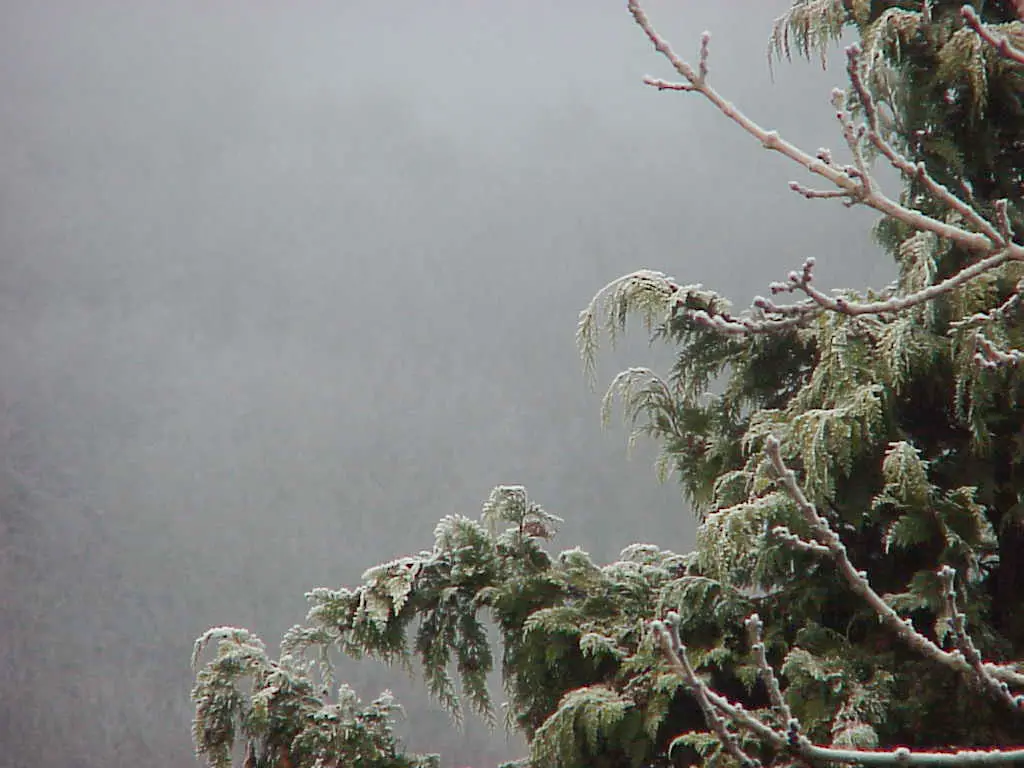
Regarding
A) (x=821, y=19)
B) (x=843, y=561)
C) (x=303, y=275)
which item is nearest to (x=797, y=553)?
(x=843, y=561)

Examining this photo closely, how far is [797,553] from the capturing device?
130 cm

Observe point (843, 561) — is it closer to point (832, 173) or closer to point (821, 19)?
point (832, 173)

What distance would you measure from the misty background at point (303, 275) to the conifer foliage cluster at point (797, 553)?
1.76 metres

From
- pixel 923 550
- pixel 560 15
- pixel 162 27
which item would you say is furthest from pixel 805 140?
pixel 923 550

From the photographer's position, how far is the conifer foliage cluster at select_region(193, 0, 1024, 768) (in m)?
1.15

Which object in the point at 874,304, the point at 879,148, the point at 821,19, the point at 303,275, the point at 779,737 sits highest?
the point at 303,275

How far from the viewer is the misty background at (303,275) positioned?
3021 millimetres

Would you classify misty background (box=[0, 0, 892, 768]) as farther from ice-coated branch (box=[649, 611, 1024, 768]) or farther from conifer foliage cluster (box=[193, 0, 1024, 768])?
ice-coated branch (box=[649, 611, 1024, 768])

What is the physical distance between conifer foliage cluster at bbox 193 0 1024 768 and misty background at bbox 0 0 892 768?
1.76 m

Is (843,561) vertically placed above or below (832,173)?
below

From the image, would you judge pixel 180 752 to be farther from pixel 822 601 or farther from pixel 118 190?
pixel 822 601

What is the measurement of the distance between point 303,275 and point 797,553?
2.32 metres

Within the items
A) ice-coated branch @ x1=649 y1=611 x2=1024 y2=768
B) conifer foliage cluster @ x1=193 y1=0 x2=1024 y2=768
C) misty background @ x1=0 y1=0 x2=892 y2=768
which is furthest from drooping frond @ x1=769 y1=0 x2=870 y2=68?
misty background @ x1=0 y1=0 x2=892 y2=768

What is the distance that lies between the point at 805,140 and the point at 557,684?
2589mm
